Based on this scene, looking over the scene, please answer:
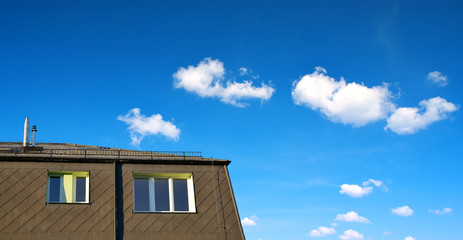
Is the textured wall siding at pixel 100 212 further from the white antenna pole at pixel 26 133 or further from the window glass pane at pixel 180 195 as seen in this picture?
the white antenna pole at pixel 26 133

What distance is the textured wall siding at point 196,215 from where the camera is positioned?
707 inches

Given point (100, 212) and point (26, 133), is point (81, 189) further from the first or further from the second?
point (26, 133)

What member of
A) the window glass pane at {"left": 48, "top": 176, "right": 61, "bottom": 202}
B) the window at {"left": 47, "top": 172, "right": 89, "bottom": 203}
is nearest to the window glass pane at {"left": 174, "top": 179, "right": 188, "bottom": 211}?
the window at {"left": 47, "top": 172, "right": 89, "bottom": 203}

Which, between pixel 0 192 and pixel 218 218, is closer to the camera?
pixel 0 192

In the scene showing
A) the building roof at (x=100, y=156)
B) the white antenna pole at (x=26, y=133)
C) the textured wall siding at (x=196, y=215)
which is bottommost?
the textured wall siding at (x=196, y=215)

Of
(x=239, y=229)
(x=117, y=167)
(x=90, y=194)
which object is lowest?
(x=239, y=229)

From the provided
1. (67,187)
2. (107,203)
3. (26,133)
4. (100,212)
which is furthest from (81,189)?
(26,133)

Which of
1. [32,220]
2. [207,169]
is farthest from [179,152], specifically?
[32,220]

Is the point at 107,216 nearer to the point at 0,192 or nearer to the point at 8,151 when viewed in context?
the point at 0,192

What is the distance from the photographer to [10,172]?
1786 cm

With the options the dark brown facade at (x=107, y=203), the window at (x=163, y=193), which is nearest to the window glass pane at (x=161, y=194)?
the window at (x=163, y=193)

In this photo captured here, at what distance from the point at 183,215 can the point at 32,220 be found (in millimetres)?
5649

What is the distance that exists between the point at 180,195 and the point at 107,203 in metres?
3.06

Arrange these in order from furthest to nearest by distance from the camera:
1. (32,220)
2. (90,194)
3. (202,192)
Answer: (202,192) → (90,194) → (32,220)
